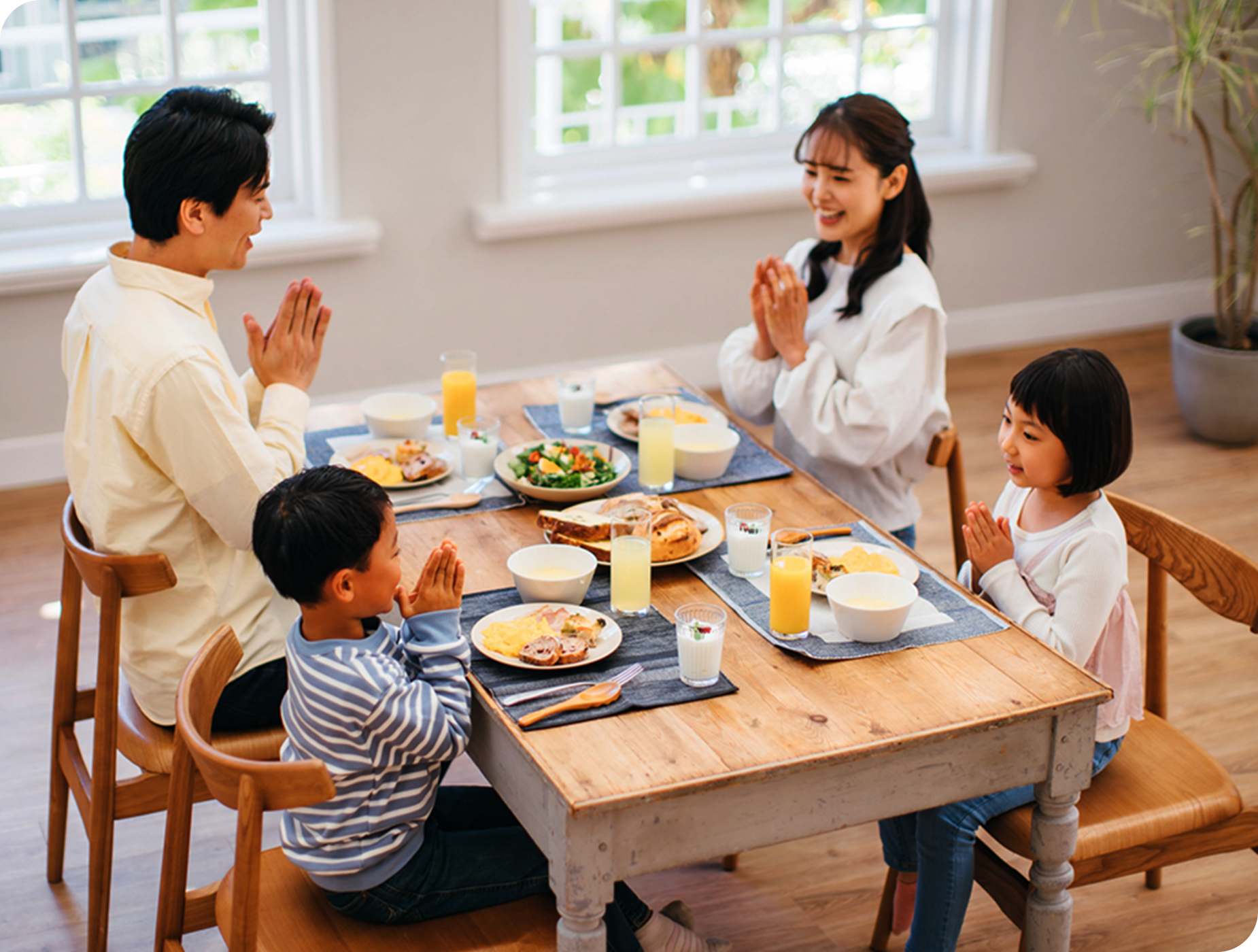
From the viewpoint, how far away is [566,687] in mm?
1643

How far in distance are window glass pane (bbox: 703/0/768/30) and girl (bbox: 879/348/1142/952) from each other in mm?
2994

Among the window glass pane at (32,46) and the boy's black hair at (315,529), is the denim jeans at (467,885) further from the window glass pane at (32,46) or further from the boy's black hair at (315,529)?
the window glass pane at (32,46)

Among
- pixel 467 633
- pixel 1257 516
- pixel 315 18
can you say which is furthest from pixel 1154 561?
pixel 315 18

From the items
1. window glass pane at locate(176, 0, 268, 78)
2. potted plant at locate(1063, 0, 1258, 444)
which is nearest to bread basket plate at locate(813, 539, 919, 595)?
potted plant at locate(1063, 0, 1258, 444)

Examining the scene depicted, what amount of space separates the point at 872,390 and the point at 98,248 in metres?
2.51

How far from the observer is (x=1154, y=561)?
210cm

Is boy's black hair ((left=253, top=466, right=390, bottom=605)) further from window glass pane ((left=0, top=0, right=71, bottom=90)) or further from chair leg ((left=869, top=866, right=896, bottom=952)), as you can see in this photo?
window glass pane ((left=0, top=0, right=71, bottom=90))

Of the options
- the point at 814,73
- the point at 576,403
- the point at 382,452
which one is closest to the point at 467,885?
the point at 382,452

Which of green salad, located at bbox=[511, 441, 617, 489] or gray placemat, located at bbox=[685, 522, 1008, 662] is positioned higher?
green salad, located at bbox=[511, 441, 617, 489]

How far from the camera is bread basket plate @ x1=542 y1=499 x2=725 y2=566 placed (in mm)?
1965

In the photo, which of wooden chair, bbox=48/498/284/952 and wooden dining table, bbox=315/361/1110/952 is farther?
wooden chair, bbox=48/498/284/952

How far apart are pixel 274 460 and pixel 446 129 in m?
2.43

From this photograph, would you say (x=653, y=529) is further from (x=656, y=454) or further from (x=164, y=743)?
(x=164, y=743)

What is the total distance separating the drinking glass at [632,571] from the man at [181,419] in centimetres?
51
